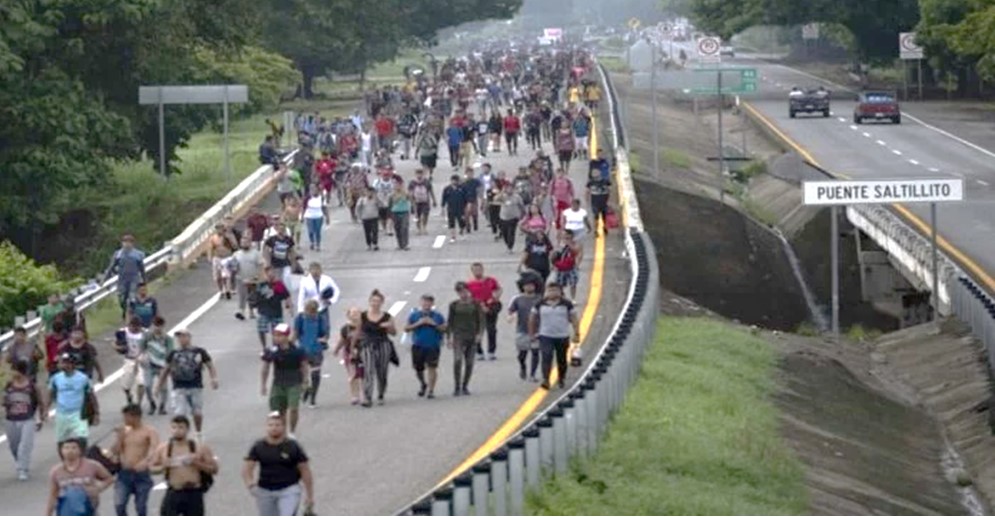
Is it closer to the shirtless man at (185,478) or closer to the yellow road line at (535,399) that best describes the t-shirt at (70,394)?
the yellow road line at (535,399)

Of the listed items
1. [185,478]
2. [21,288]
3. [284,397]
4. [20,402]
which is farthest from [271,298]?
[185,478]

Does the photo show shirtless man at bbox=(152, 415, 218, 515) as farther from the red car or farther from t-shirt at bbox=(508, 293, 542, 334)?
the red car

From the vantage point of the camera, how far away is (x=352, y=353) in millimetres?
27438


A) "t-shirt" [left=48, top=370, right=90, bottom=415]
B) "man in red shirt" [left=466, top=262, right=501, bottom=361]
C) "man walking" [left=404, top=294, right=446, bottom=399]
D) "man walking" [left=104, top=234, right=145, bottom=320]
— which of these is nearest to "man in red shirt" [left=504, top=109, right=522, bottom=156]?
"man walking" [left=104, top=234, right=145, bottom=320]

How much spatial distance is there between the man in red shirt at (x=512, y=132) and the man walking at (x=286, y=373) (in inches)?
1450

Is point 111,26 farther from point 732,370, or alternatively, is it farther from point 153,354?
point 153,354

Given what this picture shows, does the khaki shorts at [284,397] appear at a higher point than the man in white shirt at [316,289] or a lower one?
lower

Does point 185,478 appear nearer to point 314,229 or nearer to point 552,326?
point 552,326

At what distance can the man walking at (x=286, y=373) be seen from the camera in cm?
2453

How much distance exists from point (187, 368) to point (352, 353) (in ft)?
9.05

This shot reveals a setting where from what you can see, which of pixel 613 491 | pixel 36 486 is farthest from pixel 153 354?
pixel 613 491

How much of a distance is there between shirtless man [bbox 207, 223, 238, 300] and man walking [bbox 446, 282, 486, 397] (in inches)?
389

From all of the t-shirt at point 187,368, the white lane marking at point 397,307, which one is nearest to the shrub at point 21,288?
the white lane marking at point 397,307

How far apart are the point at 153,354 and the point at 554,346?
4332mm
